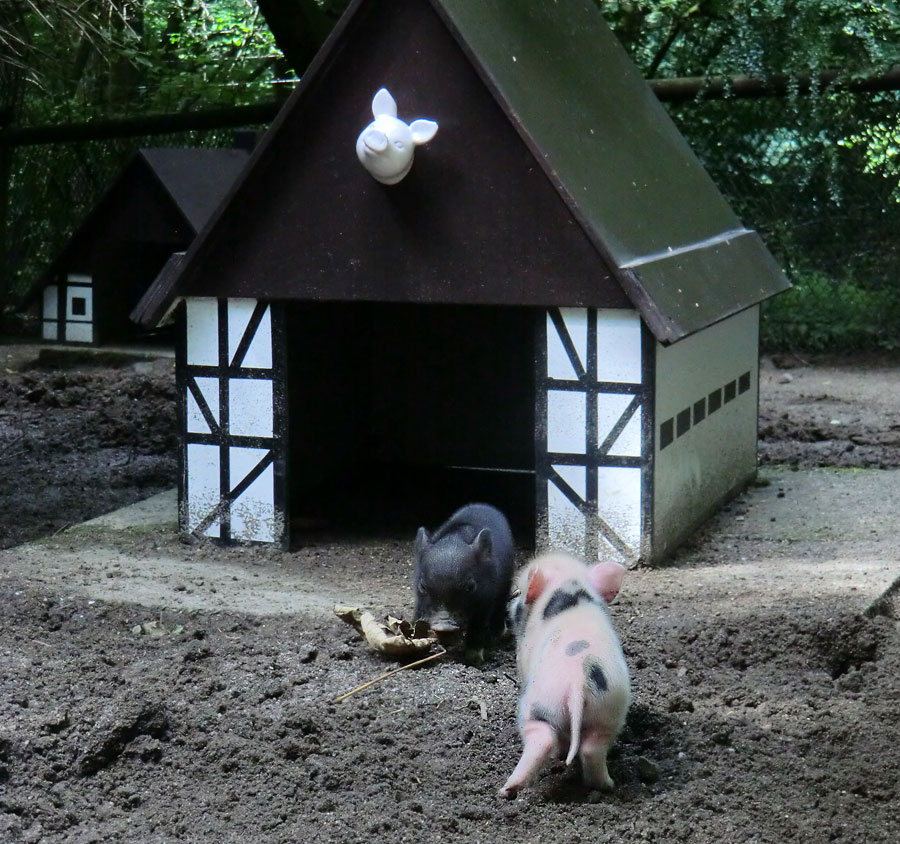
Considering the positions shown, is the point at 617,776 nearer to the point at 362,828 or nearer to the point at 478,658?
the point at 362,828

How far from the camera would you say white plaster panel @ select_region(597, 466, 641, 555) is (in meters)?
5.91

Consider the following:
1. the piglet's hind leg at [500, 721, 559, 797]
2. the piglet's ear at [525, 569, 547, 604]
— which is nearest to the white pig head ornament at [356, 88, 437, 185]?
the piglet's ear at [525, 569, 547, 604]

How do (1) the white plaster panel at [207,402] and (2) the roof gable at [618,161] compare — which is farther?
(1) the white plaster panel at [207,402]

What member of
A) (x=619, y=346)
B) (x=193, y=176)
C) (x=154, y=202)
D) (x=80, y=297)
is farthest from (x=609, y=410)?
(x=80, y=297)

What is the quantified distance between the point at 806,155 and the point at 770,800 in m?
8.94

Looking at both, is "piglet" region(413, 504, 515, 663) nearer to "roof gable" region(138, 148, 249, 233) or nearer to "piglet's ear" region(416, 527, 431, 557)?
"piglet's ear" region(416, 527, 431, 557)

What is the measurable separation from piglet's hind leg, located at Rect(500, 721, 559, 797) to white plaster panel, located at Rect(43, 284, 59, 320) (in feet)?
32.6

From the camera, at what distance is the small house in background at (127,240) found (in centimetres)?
1177

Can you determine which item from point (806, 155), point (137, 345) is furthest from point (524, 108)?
point (137, 345)

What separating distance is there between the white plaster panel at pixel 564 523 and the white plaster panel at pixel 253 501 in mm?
1342

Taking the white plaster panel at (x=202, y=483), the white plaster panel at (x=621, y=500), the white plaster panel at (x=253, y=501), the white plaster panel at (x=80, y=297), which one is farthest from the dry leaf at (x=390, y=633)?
the white plaster panel at (x=80, y=297)

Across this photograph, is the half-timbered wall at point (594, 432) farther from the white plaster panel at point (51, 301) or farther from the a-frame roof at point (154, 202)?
the white plaster panel at point (51, 301)

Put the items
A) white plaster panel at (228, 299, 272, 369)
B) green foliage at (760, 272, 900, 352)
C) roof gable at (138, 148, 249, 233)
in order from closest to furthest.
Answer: white plaster panel at (228, 299, 272, 369), roof gable at (138, 148, 249, 233), green foliage at (760, 272, 900, 352)

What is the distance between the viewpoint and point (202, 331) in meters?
6.41
